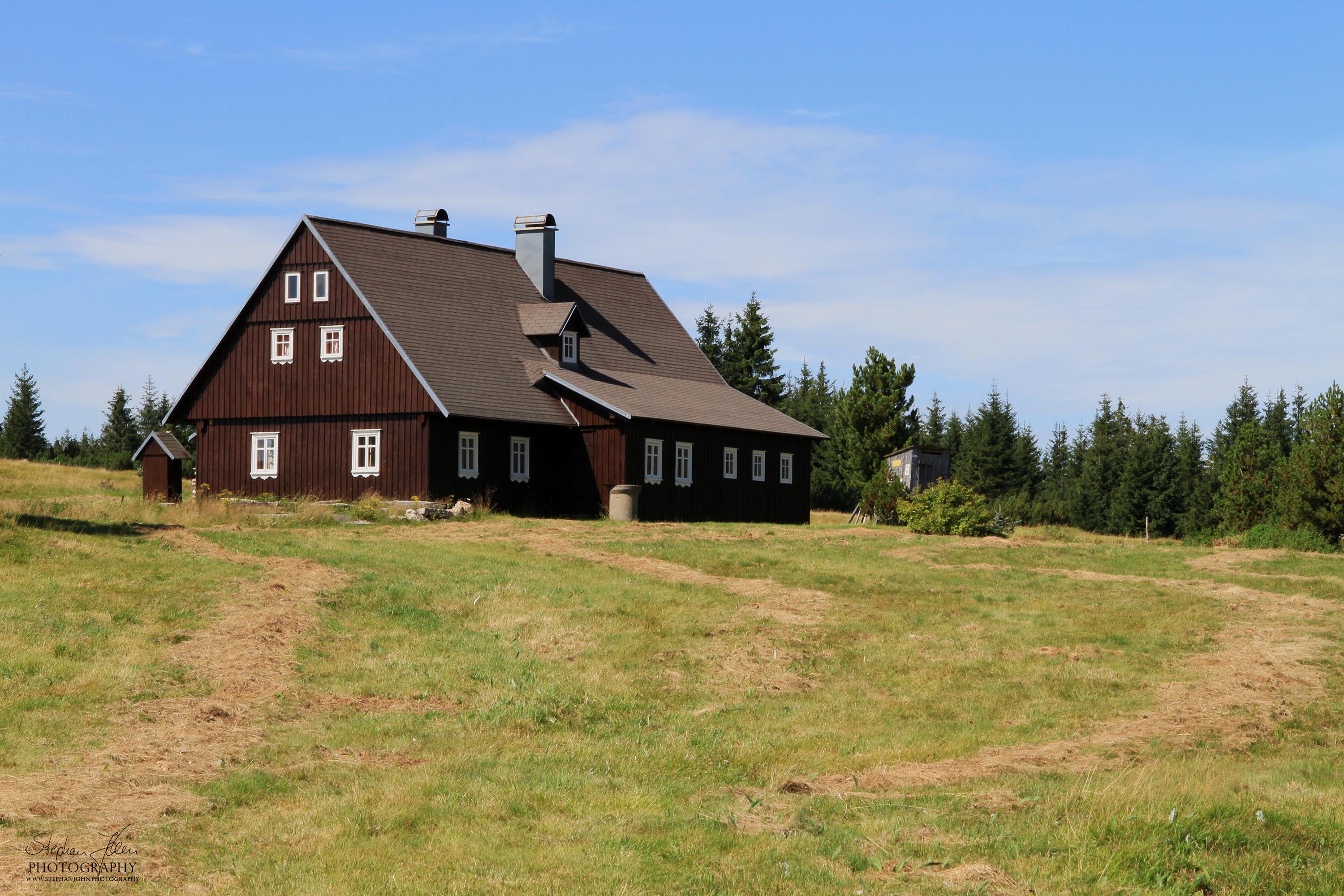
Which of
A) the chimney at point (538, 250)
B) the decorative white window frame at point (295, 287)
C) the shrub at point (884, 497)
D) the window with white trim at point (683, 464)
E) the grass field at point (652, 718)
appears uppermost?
the chimney at point (538, 250)

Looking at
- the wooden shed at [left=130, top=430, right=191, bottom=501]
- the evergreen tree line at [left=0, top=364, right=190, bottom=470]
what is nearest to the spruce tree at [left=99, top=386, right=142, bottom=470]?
the evergreen tree line at [left=0, top=364, right=190, bottom=470]

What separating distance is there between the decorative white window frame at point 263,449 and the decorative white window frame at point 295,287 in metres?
4.49

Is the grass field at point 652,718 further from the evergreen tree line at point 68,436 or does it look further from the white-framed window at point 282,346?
the evergreen tree line at point 68,436

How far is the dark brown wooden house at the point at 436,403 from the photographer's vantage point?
39.5 m

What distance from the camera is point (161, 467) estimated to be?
145 ft

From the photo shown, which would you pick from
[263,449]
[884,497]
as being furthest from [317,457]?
[884,497]

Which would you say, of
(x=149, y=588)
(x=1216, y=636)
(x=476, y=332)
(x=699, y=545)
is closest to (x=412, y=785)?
(x=149, y=588)

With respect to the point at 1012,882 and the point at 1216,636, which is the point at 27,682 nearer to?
the point at 1012,882

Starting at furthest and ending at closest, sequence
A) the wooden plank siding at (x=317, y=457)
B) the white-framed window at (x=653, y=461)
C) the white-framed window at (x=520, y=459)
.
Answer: the white-framed window at (x=653, y=461)
the white-framed window at (x=520, y=459)
the wooden plank siding at (x=317, y=457)

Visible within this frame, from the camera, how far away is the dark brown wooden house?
130 ft

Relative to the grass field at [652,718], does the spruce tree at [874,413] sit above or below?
above

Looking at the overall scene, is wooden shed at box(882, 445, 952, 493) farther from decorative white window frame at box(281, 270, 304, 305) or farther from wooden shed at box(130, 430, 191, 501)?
wooden shed at box(130, 430, 191, 501)

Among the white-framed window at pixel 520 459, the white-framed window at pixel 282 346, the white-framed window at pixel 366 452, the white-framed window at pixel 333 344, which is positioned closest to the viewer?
the white-framed window at pixel 366 452

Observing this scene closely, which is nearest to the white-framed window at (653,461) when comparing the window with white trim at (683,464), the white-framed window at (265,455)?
the window with white trim at (683,464)
